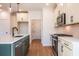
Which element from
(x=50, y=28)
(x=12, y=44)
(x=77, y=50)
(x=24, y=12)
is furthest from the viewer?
(x=24, y=12)

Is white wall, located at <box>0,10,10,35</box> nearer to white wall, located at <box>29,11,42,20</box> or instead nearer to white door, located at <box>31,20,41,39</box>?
white wall, located at <box>29,11,42,20</box>

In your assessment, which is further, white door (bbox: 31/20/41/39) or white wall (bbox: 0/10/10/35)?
white door (bbox: 31/20/41/39)

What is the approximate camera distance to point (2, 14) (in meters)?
9.51

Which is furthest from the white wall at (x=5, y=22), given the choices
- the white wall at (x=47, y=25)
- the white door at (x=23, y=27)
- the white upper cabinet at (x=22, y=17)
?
the white wall at (x=47, y=25)

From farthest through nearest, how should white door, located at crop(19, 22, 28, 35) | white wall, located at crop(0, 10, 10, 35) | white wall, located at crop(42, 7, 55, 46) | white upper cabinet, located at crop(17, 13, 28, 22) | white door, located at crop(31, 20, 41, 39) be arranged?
white door, located at crop(31, 20, 41, 39) < white door, located at crop(19, 22, 28, 35) < white upper cabinet, located at crop(17, 13, 28, 22) < white wall, located at crop(0, 10, 10, 35) < white wall, located at crop(42, 7, 55, 46)

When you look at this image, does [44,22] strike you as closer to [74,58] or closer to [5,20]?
[5,20]

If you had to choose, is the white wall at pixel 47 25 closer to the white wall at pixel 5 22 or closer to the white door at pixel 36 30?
the white wall at pixel 5 22

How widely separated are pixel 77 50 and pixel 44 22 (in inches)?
250

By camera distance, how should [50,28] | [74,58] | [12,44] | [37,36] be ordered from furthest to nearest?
[37,36] < [50,28] < [12,44] < [74,58]

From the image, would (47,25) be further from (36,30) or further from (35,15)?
(36,30)

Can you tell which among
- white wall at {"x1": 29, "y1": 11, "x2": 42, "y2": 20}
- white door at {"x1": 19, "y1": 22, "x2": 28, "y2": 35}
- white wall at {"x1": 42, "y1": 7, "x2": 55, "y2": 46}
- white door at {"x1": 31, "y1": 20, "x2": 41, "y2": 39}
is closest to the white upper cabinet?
white door at {"x1": 19, "y1": 22, "x2": 28, "y2": 35}

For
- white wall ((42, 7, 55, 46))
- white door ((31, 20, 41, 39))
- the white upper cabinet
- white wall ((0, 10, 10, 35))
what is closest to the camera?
white wall ((42, 7, 55, 46))

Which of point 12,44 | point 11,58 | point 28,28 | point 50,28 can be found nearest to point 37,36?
point 28,28

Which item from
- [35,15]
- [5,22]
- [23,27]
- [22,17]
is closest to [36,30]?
[35,15]
